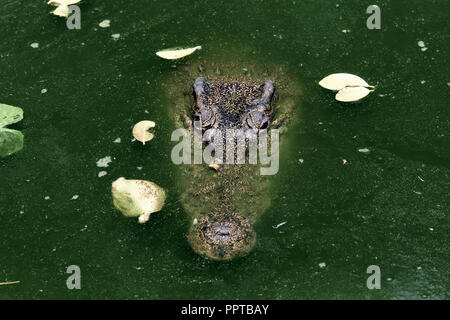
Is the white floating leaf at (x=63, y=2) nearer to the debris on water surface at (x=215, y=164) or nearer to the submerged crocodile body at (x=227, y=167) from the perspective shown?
the submerged crocodile body at (x=227, y=167)

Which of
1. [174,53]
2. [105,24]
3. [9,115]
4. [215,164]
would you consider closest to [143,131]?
[215,164]

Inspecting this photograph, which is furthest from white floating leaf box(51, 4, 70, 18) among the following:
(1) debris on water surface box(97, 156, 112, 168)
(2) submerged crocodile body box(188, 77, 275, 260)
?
(1) debris on water surface box(97, 156, 112, 168)

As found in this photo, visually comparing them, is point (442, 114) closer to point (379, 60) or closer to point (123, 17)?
point (379, 60)

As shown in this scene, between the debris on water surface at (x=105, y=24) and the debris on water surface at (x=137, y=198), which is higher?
the debris on water surface at (x=105, y=24)

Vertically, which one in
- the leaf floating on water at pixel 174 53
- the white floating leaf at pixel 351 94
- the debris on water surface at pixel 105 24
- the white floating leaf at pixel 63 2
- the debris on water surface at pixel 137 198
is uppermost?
the white floating leaf at pixel 63 2

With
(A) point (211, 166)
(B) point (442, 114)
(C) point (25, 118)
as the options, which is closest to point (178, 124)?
(A) point (211, 166)

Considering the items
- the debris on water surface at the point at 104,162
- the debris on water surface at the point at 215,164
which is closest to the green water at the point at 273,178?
the debris on water surface at the point at 104,162
